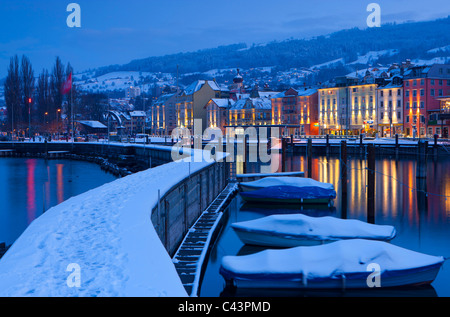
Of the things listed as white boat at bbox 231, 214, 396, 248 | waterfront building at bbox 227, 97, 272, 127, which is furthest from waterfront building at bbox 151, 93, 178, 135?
white boat at bbox 231, 214, 396, 248

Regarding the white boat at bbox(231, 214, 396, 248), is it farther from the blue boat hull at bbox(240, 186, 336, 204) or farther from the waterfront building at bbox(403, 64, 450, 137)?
the waterfront building at bbox(403, 64, 450, 137)

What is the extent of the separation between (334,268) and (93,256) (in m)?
7.26

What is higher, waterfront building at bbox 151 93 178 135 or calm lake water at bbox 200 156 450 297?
waterfront building at bbox 151 93 178 135

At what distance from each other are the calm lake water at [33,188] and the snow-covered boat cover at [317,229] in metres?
11.4

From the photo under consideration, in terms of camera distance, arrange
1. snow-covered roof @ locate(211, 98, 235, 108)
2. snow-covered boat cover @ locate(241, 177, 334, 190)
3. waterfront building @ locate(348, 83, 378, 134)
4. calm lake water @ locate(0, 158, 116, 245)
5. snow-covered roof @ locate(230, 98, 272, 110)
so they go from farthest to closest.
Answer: snow-covered roof @ locate(211, 98, 235, 108)
snow-covered roof @ locate(230, 98, 272, 110)
waterfront building @ locate(348, 83, 378, 134)
snow-covered boat cover @ locate(241, 177, 334, 190)
calm lake water @ locate(0, 158, 116, 245)

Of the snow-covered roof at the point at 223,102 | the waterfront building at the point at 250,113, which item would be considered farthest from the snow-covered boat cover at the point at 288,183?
the snow-covered roof at the point at 223,102

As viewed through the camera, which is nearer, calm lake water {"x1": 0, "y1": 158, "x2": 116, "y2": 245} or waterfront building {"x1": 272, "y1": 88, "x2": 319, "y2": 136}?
calm lake water {"x1": 0, "y1": 158, "x2": 116, "y2": 245}

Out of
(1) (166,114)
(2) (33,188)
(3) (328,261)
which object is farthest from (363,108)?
(3) (328,261)

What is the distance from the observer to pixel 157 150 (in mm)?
63938

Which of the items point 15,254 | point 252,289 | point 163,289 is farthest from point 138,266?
point 252,289

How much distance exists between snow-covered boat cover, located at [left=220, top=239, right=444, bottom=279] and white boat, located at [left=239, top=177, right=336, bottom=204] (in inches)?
712

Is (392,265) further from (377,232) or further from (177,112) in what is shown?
(177,112)

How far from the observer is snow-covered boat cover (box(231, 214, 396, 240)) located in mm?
19628

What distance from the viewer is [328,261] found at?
15.1 meters
